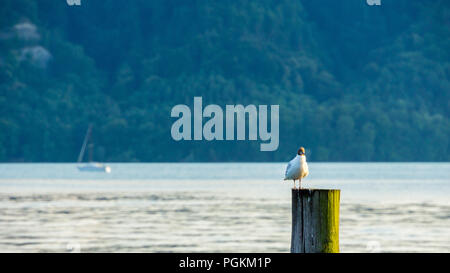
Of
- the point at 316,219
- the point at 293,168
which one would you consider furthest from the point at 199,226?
the point at 316,219

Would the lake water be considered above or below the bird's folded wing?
below

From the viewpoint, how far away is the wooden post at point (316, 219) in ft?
38.1

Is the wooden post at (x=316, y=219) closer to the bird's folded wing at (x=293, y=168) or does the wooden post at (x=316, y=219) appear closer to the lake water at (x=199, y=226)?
the bird's folded wing at (x=293, y=168)

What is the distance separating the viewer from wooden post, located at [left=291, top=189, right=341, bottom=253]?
11.6 meters

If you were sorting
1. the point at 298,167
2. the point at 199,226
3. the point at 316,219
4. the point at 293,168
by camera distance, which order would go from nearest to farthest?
the point at 316,219 < the point at 298,167 < the point at 293,168 < the point at 199,226

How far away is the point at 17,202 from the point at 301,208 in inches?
2343

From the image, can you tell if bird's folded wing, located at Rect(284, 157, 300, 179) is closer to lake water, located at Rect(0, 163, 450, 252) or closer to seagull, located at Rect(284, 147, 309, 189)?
seagull, located at Rect(284, 147, 309, 189)

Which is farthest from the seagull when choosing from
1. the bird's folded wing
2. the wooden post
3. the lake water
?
the lake water

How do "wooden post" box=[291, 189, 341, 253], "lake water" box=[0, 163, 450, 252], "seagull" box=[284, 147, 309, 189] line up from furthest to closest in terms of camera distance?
"lake water" box=[0, 163, 450, 252]
"seagull" box=[284, 147, 309, 189]
"wooden post" box=[291, 189, 341, 253]

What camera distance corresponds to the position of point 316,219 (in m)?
11.7

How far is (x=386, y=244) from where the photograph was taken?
122ft

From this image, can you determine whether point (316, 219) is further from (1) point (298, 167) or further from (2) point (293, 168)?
(2) point (293, 168)
